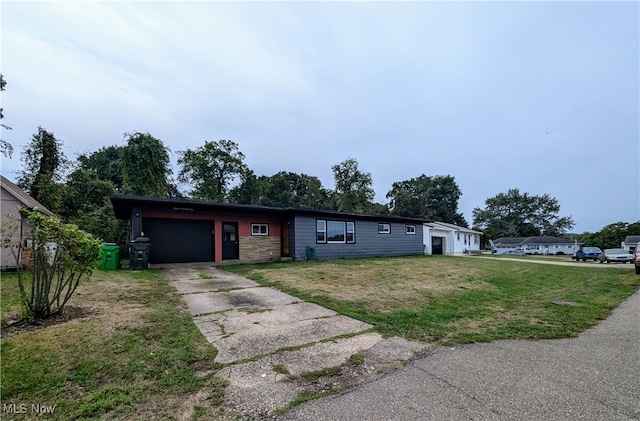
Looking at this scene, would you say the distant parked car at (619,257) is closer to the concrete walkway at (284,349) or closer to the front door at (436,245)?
the front door at (436,245)

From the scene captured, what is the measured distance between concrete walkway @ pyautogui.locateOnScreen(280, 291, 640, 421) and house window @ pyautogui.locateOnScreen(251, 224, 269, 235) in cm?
1184

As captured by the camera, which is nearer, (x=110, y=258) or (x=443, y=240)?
(x=110, y=258)

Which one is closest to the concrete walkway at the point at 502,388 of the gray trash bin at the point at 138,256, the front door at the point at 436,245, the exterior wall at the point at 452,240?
the gray trash bin at the point at 138,256

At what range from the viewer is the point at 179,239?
12328mm

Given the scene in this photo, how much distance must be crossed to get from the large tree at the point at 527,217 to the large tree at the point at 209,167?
58.4m

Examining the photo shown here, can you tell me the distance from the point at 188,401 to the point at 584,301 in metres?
8.67

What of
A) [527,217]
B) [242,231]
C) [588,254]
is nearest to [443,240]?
[588,254]

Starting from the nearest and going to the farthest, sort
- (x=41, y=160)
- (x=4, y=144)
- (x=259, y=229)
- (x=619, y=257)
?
(x=4, y=144), (x=259, y=229), (x=41, y=160), (x=619, y=257)

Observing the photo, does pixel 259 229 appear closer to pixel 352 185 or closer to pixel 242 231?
pixel 242 231

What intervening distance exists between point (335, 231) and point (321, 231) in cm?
104

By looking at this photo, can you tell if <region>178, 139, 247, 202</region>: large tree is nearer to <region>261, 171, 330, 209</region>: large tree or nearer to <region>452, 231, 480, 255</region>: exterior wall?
<region>261, 171, 330, 209</region>: large tree

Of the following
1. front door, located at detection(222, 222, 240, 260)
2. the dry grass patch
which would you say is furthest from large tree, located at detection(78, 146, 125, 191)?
the dry grass patch

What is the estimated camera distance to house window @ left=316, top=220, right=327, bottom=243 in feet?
50.1

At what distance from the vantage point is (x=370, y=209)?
4338 cm
